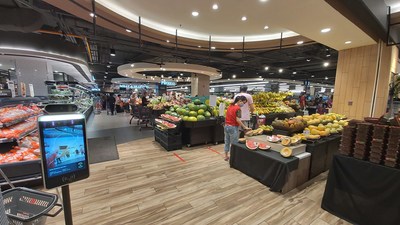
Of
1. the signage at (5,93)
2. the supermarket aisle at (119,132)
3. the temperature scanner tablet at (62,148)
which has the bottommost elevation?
the supermarket aisle at (119,132)

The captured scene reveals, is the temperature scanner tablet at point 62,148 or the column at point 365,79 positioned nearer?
the temperature scanner tablet at point 62,148

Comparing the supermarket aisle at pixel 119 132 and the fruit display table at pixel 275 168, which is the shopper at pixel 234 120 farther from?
the supermarket aisle at pixel 119 132

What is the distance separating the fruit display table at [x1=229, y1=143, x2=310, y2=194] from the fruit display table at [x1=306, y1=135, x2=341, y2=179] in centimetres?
16

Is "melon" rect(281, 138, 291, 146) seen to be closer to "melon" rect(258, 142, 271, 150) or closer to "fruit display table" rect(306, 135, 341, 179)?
"melon" rect(258, 142, 271, 150)

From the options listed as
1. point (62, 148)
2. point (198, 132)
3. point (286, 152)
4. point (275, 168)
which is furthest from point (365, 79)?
point (62, 148)

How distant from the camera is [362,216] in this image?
2.22m

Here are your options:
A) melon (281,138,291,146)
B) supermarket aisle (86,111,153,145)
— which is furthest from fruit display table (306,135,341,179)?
supermarket aisle (86,111,153,145)

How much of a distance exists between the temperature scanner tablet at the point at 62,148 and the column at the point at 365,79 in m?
6.77

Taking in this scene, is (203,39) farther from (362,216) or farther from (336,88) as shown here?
(362,216)

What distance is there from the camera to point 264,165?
10.4 feet

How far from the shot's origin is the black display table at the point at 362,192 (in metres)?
2.03

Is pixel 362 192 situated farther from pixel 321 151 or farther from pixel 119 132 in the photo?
pixel 119 132

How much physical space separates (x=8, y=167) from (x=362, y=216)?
5154mm

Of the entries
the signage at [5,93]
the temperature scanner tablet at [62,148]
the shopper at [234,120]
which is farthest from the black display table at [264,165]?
the signage at [5,93]
